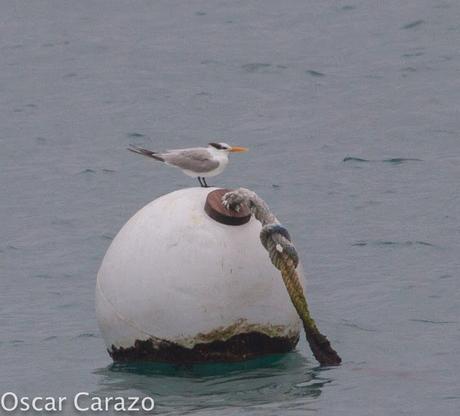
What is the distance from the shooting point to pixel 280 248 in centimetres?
1825

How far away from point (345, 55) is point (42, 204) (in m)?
11.8

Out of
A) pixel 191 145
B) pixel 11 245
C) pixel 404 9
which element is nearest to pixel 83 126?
pixel 191 145

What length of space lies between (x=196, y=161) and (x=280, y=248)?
260cm

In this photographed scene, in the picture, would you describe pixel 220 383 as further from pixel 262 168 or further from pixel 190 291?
pixel 262 168

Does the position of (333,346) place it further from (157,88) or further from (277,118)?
(157,88)

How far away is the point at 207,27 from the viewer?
140ft

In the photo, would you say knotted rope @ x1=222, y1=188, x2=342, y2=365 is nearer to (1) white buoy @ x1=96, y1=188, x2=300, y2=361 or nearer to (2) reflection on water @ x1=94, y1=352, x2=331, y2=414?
(1) white buoy @ x1=96, y1=188, x2=300, y2=361

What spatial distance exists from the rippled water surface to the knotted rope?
63 centimetres

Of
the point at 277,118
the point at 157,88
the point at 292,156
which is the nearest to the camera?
the point at 292,156

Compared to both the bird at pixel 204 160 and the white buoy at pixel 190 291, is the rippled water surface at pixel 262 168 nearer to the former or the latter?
the white buoy at pixel 190 291

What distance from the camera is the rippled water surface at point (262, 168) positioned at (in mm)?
18859

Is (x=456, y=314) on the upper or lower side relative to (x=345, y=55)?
upper

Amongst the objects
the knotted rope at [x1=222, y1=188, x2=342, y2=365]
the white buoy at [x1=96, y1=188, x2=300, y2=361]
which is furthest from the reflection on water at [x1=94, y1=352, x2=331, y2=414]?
the knotted rope at [x1=222, y1=188, x2=342, y2=365]

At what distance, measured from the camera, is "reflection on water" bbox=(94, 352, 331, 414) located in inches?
701
